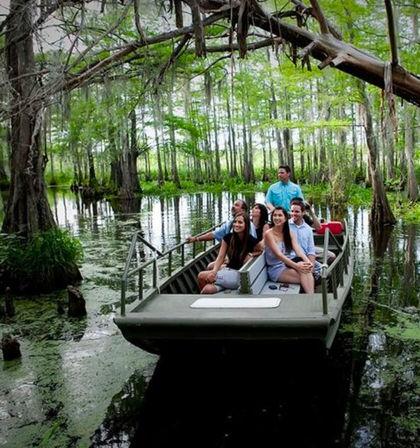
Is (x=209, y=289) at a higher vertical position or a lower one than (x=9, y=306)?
higher

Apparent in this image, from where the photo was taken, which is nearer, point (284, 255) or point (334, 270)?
point (334, 270)

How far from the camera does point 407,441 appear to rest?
4.23 m

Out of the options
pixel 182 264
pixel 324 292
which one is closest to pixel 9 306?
pixel 182 264

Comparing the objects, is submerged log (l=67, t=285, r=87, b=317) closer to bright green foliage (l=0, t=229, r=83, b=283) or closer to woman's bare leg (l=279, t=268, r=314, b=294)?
bright green foliage (l=0, t=229, r=83, b=283)

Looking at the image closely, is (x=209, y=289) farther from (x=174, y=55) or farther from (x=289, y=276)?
(x=174, y=55)

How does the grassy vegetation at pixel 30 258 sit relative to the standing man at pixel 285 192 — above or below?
below

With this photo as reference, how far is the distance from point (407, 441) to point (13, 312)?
6251 mm

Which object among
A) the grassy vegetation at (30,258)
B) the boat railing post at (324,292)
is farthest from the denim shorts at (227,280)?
the grassy vegetation at (30,258)

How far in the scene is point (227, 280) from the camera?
6457 mm

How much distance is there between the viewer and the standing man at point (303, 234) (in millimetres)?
6968

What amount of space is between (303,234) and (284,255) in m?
0.70

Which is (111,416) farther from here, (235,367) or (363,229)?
(363,229)

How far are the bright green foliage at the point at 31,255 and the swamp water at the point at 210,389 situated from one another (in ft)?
3.24

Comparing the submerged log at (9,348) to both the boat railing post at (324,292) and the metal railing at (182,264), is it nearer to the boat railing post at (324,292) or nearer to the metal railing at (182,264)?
the metal railing at (182,264)
